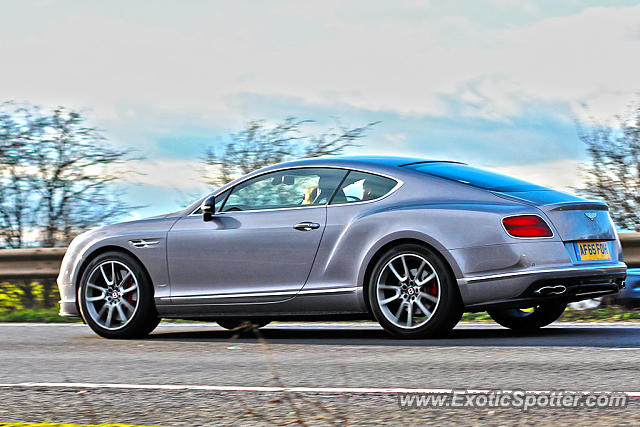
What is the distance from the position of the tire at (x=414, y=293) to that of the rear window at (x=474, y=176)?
674mm

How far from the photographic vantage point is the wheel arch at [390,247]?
705cm

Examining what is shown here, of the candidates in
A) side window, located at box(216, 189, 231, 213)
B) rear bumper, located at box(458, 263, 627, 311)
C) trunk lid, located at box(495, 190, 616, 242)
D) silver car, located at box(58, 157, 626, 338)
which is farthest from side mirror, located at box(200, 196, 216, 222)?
trunk lid, located at box(495, 190, 616, 242)

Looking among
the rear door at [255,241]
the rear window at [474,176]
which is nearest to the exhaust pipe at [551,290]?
the rear window at [474,176]

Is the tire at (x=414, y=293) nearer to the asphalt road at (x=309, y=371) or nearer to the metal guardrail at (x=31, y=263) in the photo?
the asphalt road at (x=309, y=371)

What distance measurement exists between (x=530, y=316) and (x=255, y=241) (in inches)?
92.4

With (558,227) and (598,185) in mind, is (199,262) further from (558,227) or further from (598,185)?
(598,185)

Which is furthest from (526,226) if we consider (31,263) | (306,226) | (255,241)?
(31,263)

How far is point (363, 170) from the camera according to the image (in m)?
7.84

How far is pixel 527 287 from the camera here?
691 cm

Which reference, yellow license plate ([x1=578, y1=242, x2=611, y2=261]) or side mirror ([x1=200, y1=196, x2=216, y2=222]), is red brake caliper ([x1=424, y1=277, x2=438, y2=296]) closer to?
yellow license plate ([x1=578, y1=242, x2=611, y2=261])

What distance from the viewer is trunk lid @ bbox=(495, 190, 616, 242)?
23.0ft

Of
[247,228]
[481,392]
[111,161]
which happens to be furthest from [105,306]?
[111,161]

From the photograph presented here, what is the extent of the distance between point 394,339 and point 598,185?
652 centimetres

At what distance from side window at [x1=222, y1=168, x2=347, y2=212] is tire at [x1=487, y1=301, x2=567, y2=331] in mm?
1674
